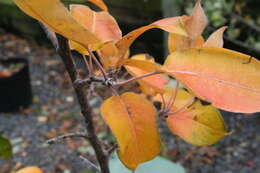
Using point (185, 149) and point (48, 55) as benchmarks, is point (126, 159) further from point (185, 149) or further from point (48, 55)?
point (48, 55)

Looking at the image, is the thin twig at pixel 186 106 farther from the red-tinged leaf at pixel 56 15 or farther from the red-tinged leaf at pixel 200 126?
the red-tinged leaf at pixel 56 15

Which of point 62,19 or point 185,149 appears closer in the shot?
point 62,19

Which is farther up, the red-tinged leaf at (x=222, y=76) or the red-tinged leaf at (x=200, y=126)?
the red-tinged leaf at (x=222, y=76)

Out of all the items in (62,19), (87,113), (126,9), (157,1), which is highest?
(62,19)

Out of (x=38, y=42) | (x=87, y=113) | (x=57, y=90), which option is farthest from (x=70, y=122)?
(x=87, y=113)

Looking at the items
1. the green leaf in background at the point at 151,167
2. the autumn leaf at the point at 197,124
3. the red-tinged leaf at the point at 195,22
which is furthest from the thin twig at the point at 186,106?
the green leaf in background at the point at 151,167

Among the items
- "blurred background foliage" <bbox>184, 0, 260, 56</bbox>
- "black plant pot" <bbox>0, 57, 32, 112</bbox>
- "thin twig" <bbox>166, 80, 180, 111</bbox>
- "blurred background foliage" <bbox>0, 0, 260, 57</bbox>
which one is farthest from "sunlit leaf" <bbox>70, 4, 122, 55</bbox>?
"black plant pot" <bbox>0, 57, 32, 112</bbox>

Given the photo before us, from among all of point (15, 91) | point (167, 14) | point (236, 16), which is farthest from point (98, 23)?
point (15, 91)
